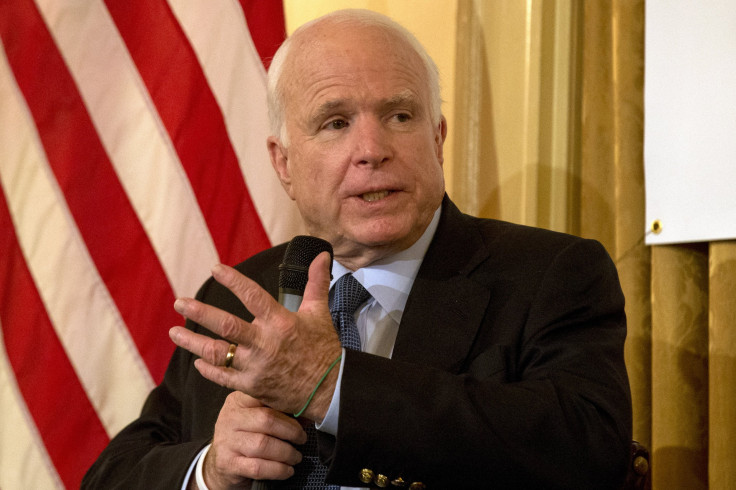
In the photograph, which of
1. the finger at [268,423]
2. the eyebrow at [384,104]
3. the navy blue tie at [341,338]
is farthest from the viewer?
the eyebrow at [384,104]

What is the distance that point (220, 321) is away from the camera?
108cm

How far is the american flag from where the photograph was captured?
7.73 feet

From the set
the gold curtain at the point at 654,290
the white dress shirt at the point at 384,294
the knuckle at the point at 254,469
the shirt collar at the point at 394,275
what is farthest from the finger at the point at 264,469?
the gold curtain at the point at 654,290

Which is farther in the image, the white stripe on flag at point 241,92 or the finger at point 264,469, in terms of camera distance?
the white stripe on flag at point 241,92

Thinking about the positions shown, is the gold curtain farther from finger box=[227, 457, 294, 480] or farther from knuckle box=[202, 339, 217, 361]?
knuckle box=[202, 339, 217, 361]

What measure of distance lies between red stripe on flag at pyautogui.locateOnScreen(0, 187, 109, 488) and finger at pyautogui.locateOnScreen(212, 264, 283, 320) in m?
1.48

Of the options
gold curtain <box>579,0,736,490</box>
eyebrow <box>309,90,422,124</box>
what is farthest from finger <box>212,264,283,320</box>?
gold curtain <box>579,0,736,490</box>

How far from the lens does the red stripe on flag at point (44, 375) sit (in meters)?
2.33

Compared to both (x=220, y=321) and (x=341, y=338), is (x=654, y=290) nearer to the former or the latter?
(x=341, y=338)

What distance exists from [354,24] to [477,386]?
96cm

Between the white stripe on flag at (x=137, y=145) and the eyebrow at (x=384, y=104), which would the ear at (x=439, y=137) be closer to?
the eyebrow at (x=384, y=104)

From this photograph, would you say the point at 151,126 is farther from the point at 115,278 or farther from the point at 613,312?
the point at 613,312

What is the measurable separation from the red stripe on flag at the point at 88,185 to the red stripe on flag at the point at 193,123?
24 centimetres

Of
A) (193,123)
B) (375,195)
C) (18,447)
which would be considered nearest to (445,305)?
(375,195)
